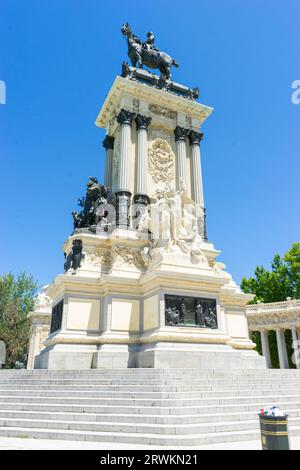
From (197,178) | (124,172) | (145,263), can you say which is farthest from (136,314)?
(197,178)

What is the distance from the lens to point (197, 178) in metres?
22.5

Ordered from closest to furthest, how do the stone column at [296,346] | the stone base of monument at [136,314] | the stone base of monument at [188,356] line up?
the stone base of monument at [188,356] < the stone base of monument at [136,314] < the stone column at [296,346]

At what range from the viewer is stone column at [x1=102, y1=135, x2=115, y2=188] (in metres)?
23.0

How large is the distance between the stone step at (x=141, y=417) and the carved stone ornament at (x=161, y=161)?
15213mm

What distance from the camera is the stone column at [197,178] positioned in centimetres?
2109

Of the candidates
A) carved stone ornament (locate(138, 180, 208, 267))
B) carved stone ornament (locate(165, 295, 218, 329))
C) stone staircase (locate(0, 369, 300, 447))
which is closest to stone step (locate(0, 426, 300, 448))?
stone staircase (locate(0, 369, 300, 447))

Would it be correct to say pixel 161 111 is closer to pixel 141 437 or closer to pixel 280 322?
pixel 141 437

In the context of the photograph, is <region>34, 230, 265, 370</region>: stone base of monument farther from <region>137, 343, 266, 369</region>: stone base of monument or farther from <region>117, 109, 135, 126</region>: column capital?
<region>117, 109, 135, 126</region>: column capital

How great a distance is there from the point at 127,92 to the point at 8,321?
31.0m

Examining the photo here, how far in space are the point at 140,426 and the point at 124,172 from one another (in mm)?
14797

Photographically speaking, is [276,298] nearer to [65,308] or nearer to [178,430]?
[65,308]

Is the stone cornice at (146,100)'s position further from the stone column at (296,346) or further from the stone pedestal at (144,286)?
the stone column at (296,346)

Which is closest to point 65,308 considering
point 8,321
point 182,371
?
point 182,371

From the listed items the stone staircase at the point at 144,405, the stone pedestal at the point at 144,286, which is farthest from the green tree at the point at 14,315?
the stone staircase at the point at 144,405
